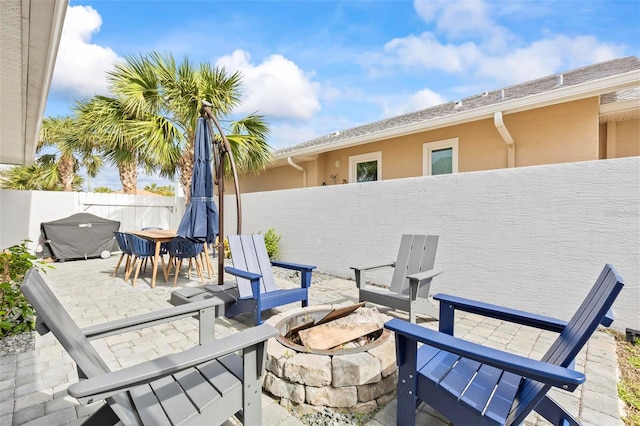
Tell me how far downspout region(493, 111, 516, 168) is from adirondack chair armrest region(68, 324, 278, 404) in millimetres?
6300

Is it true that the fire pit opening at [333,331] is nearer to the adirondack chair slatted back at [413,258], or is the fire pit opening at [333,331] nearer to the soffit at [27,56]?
the adirondack chair slatted back at [413,258]

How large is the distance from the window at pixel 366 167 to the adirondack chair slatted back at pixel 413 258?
4.58 meters

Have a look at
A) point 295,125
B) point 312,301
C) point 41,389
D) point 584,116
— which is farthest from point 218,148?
point 295,125

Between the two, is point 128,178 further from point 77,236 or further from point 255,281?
point 255,281

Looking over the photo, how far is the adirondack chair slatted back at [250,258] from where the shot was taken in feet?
13.2

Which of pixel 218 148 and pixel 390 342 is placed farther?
pixel 218 148

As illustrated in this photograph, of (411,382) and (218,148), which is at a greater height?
(218,148)

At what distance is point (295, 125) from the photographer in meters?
19.8

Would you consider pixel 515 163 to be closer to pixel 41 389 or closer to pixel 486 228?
pixel 486 228

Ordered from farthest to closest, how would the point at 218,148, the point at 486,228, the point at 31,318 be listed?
the point at 218,148 → the point at 486,228 → the point at 31,318

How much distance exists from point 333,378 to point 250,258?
238cm

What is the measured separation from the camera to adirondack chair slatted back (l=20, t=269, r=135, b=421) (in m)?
1.44

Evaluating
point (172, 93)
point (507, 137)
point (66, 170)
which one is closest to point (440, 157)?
→ point (507, 137)

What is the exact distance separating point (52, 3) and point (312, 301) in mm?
4558
